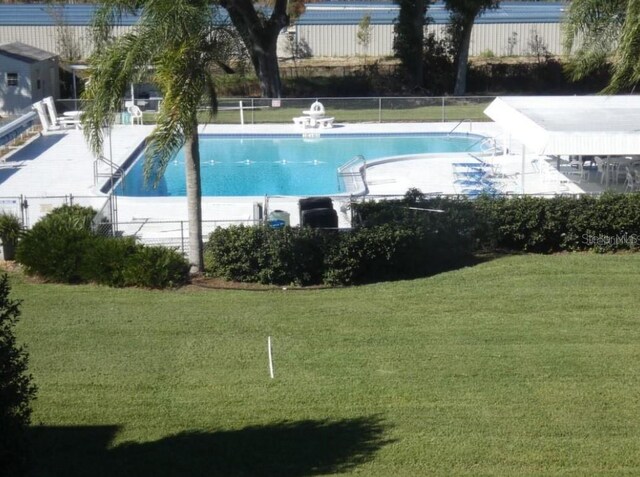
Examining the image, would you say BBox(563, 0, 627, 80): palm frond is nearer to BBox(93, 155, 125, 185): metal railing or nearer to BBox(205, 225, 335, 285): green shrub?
BBox(205, 225, 335, 285): green shrub

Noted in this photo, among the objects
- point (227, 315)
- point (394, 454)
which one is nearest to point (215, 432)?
point (394, 454)

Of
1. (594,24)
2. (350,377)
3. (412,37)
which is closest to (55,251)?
(350,377)

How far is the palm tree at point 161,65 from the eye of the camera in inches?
591

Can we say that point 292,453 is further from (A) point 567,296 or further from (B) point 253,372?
(A) point 567,296

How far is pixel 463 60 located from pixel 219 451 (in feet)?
122

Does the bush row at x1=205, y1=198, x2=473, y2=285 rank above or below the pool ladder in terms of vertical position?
Result: below

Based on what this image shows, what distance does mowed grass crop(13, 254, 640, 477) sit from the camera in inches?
347

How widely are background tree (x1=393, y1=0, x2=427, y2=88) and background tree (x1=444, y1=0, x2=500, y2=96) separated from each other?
139cm

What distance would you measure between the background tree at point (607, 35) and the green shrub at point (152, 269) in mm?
7158

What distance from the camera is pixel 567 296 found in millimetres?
14789

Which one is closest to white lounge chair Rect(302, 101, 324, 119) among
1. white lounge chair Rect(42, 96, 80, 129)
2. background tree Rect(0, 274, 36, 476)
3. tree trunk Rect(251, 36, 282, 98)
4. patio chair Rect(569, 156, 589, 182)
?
tree trunk Rect(251, 36, 282, 98)

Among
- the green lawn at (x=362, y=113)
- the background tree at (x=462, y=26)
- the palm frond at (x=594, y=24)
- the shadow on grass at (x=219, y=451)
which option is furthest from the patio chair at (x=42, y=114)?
the shadow on grass at (x=219, y=451)

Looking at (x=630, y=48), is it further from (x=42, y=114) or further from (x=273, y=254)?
(x=42, y=114)

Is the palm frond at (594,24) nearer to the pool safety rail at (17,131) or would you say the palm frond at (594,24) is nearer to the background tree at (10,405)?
the background tree at (10,405)
